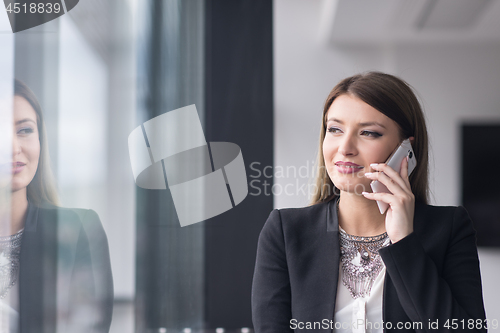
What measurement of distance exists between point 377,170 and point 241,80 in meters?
0.46

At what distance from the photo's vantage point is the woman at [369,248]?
749 millimetres

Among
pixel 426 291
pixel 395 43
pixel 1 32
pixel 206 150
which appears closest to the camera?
pixel 1 32

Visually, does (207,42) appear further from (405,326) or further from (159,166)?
(405,326)

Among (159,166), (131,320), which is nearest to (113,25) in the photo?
(159,166)

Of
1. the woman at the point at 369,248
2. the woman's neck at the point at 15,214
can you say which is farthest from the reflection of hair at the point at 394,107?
the woman's neck at the point at 15,214

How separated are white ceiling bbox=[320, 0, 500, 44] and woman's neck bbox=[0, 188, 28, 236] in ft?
4.81

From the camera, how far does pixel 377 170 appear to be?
0.83m

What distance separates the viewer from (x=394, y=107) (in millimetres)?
851

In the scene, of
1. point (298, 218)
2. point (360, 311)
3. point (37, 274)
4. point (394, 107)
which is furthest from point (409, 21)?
point (37, 274)

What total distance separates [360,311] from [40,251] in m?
0.66

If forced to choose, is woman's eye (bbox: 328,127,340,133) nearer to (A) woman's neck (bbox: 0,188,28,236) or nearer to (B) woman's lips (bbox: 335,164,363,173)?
(B) woman's lips (bbox: 335,164,363,173)

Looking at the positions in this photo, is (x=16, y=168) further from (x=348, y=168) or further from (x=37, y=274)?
(x=348, y=168)

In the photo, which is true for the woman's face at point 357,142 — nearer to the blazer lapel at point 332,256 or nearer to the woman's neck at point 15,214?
the blazer lapel at point 332,256

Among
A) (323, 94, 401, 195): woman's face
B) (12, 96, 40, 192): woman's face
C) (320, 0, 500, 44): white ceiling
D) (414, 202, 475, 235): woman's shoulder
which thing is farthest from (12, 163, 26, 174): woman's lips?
(320, 0, 500, 44): white ceiling
